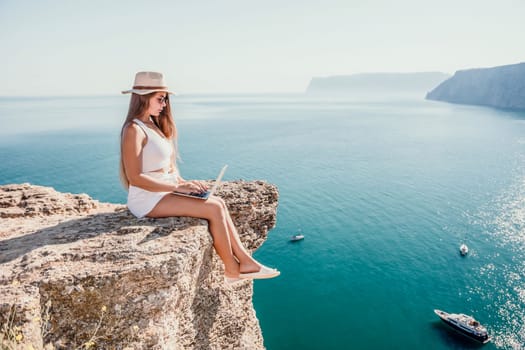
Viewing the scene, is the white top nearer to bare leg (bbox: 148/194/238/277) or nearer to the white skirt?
the white skirt

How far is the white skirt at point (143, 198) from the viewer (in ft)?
19.2

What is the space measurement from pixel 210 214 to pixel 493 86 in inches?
7839

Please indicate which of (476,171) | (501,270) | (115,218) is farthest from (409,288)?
(476,171)

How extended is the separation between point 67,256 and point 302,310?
2509 cm

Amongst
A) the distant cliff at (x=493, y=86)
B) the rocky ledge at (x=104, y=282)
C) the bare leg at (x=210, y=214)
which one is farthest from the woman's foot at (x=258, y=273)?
the distant cliff at (x=493, y=86)

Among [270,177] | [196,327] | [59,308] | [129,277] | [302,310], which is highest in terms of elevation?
[129,277]

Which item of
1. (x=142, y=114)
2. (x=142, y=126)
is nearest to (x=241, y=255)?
(x=142, y=126)

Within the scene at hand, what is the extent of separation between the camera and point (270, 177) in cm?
5297

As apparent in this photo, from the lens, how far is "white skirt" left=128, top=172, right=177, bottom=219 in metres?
5.84

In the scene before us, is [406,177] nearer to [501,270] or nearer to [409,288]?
[501,270]

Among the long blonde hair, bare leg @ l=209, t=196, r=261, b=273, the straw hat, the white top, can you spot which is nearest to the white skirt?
the white top

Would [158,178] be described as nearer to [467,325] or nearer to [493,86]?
[467,325]

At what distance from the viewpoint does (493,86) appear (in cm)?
16362

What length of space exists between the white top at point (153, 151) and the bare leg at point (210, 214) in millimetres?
577
